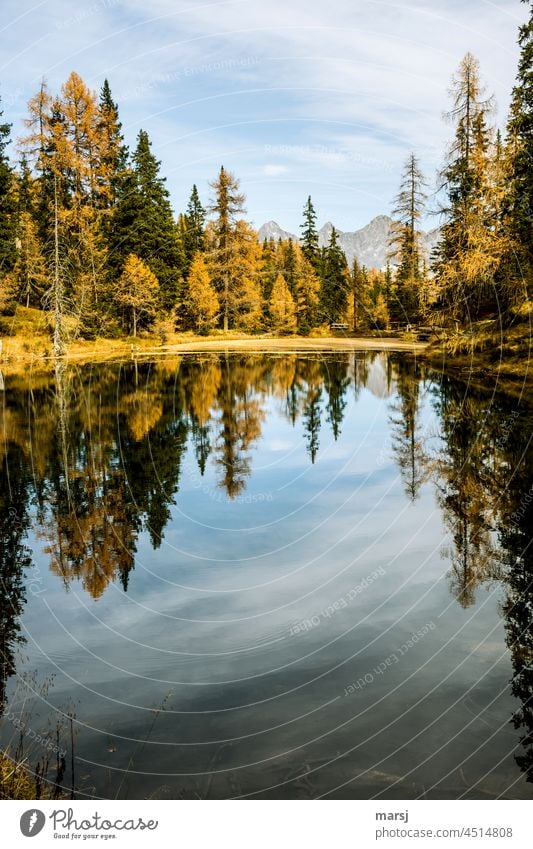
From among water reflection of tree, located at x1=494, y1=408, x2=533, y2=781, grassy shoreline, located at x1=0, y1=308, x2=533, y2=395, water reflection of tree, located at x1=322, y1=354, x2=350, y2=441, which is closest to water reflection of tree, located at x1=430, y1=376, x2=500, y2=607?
water reflection of tree, located at x1=494, y1=408, x2=533, y2=781

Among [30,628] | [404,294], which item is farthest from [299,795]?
[404,294]

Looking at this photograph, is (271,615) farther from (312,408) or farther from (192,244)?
(192,244)

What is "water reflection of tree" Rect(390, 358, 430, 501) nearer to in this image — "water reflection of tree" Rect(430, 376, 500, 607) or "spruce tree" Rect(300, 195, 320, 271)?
"water reflection of tree" Rect(430, 376, 500, 607)

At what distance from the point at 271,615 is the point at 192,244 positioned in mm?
77289

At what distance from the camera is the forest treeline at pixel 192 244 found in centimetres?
3459

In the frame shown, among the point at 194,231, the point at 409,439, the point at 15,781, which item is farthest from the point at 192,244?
the point at 15,781

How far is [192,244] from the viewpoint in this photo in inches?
3248

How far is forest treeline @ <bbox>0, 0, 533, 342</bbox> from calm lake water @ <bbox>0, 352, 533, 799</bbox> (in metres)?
17.6

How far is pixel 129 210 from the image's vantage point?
61.0 metres

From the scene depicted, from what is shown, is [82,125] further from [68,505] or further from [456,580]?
[456,580]

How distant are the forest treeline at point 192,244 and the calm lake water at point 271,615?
1760 cm

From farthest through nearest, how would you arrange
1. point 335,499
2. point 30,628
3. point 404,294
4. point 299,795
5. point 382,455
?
point 404,294, point 382,455, point 335,499, point 30,628, point 299,795

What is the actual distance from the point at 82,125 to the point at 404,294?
1507 inches

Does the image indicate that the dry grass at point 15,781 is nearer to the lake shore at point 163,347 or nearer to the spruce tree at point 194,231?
the lake shore at point 163,347
